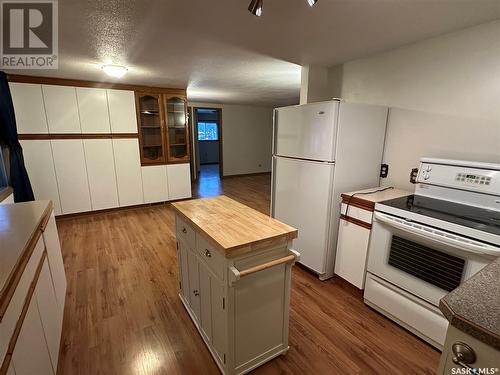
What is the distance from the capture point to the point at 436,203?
1.86 metres

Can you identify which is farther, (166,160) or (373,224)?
(166,160)

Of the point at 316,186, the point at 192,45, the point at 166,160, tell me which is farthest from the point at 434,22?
the point at 166,160

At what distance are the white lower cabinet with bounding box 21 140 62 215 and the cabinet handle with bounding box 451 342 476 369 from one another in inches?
191

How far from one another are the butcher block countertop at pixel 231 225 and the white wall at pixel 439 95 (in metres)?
1.64

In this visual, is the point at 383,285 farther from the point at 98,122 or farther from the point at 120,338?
the point at 98,122

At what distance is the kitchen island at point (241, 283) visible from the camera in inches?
49.8

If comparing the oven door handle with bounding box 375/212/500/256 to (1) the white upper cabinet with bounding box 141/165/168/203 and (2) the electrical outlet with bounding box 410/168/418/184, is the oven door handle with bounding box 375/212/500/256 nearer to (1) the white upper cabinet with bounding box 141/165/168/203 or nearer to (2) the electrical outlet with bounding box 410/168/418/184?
(2) the electrical outlet with bounding box 410/168/418/184

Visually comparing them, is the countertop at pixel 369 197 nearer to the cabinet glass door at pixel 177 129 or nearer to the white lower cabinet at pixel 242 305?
the white lower cabinet at pixel 242 305

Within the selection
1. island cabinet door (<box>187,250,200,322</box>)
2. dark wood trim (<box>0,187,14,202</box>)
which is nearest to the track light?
island cabinet door (<box>187,250,200,322</box>)

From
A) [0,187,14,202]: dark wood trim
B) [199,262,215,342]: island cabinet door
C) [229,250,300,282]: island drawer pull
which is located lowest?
[199,262,215,342]: island cabinet door

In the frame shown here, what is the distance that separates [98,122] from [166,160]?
127cm

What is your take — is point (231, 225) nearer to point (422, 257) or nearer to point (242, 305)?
point (242, 305)

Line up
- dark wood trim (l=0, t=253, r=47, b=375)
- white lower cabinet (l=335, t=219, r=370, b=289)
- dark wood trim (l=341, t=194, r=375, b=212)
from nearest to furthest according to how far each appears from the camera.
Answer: dark wood trim (l=0, t=253, r=47, b=375)
dark wood trim (l=341, t=194, r=375, b=212)
white lower cabinet (l=335, t=219, r=370, b=289)

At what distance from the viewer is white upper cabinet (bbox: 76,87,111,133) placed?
3.83 metres
